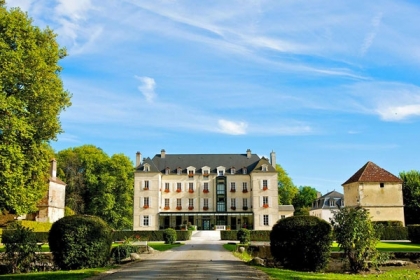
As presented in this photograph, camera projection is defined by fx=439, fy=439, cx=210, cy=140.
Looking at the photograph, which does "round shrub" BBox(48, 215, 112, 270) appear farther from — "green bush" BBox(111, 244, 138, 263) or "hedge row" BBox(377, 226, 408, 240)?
"hedge row" BBox(377, 226, 408, 240)

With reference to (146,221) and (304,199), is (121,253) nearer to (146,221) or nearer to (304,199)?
(146,221)

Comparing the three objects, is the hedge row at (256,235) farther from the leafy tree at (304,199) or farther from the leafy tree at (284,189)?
the leafy tree at (304,199)

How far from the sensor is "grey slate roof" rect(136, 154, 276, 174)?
185 ft

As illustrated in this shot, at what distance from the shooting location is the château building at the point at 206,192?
175 feet

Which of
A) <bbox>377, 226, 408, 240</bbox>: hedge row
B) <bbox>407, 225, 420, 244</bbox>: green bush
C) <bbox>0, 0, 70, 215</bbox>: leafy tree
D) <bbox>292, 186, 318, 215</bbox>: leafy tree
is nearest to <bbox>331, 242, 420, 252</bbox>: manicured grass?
<bbox>407, 225, 420, 244</bbox>: green bush

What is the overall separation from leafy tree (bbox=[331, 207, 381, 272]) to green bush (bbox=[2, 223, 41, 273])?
34.9 feet

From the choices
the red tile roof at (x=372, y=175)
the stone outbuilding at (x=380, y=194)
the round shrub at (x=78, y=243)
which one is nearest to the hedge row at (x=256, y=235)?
the stone outbuilding at (x=380, y=194)

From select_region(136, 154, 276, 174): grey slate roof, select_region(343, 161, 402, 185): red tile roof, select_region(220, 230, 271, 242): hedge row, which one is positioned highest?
select_region(136, 154, 276, 174): grey slate roof

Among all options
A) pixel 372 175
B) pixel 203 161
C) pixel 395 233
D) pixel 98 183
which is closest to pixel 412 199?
pixel 372 175

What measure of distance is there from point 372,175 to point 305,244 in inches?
1247

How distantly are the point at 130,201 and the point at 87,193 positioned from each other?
214 inches

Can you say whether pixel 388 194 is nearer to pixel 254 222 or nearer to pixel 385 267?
pixel 254 222

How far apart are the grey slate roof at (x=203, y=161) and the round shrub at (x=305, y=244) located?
40.7 metres

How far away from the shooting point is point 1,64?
65.5 ft
